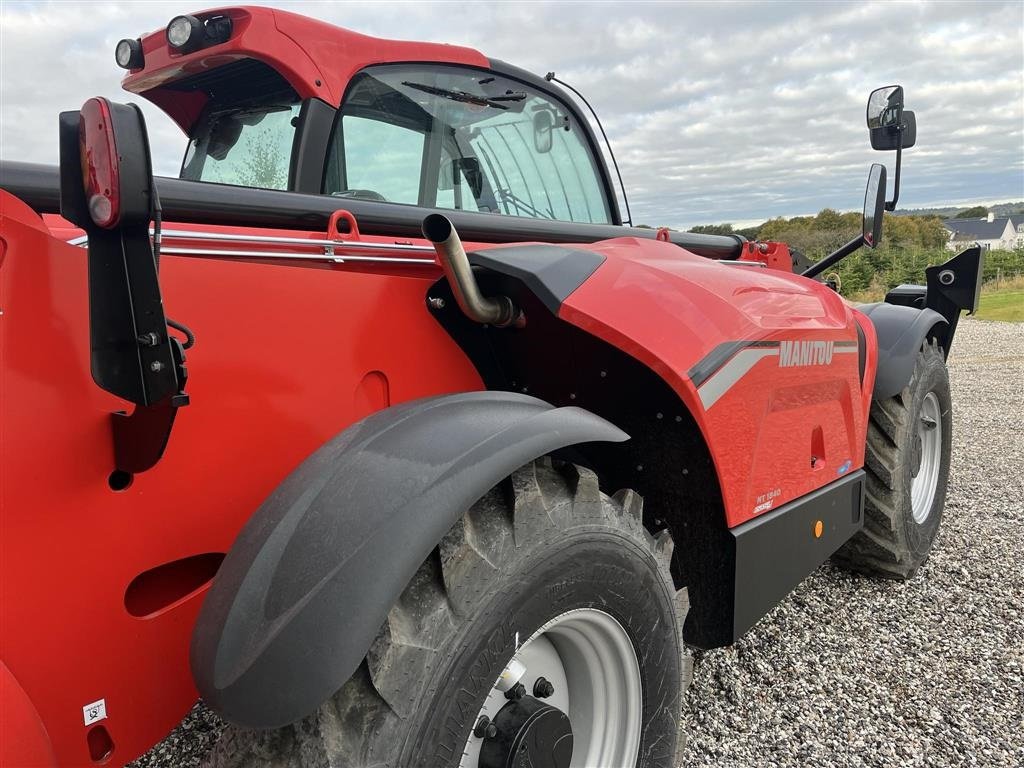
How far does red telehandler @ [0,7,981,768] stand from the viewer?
1.28 m

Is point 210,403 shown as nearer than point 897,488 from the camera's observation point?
Yes

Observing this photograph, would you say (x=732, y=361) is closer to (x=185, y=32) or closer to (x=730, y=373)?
(x=730, y=373)

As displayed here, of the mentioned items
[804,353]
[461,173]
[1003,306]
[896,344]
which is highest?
[461,173]

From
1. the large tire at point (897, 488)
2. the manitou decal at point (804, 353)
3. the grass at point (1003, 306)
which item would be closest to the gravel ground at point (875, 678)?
the large tire at point (897, 488)

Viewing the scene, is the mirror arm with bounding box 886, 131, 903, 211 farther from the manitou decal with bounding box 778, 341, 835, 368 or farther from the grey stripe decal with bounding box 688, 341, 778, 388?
the grey stripe decal with bounding box 688, 341, 778, 388

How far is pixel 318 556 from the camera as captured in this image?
137 centimetres

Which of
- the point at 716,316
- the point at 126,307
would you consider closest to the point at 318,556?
the point at 126,307

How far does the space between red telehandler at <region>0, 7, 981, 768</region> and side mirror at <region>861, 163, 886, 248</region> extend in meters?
0.60

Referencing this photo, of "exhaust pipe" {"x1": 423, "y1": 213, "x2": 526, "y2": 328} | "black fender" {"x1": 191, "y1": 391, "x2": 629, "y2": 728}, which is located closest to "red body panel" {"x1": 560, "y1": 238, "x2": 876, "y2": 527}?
"exhaust pipe" {"x1": 423, "y1": 213, "x2": 526, "y2": 328}

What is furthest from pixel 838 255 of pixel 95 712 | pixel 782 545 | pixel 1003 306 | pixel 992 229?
pixel 992 229

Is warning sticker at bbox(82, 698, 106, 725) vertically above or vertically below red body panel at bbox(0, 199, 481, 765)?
below

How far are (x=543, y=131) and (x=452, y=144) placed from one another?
2.20ft

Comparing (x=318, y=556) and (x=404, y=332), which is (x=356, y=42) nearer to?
(x=404, y=332)

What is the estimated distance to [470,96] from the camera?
2869mm
